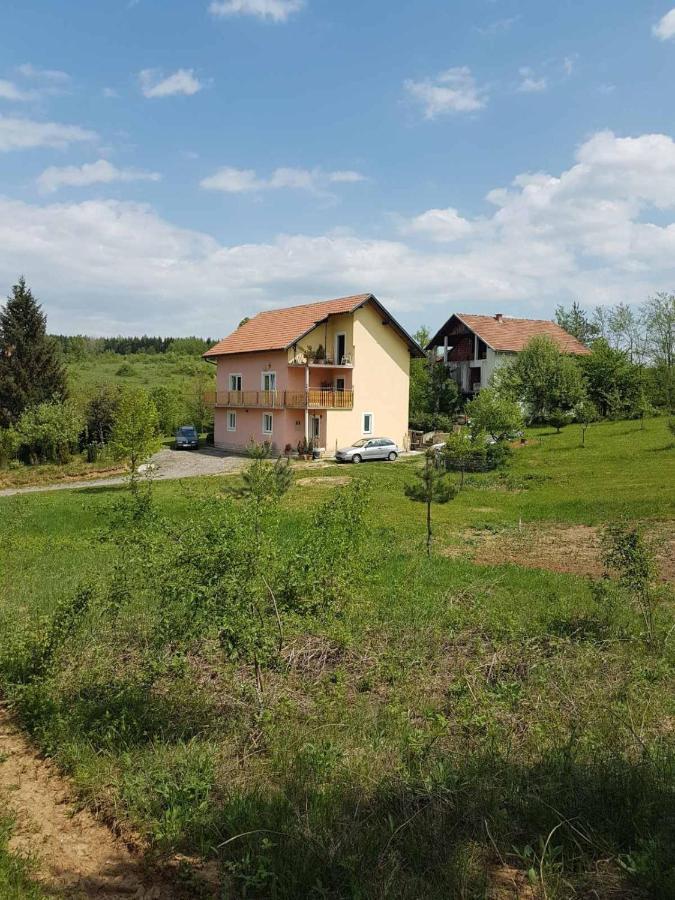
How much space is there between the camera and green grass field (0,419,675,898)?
419cm

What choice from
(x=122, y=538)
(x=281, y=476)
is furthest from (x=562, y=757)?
(x=281, y=476)

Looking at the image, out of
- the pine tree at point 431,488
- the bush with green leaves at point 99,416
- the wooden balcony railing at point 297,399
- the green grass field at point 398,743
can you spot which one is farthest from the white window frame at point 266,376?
the green grass field at point 398,743

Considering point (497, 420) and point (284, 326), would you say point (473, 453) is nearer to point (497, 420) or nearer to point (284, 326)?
point (497, 420)

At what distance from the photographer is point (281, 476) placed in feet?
42.2

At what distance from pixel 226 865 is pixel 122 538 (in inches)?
219

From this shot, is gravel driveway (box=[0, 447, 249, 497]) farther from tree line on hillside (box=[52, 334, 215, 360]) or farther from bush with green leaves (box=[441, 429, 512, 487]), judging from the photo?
tree line on hillside (box=[52, 334, 215, 360])

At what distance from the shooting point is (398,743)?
5.61 metres

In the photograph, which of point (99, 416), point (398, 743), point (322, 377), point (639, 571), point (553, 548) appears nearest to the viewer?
point (398, 743)

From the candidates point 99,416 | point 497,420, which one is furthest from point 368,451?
point 99,416

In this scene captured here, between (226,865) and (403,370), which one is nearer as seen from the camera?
(226,865)

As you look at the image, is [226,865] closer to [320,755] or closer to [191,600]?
Answer: [320,755]

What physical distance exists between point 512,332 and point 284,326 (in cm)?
2021

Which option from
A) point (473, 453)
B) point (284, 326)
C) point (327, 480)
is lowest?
point (327, 480)

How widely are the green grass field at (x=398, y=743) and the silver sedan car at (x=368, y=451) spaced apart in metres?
22.6
